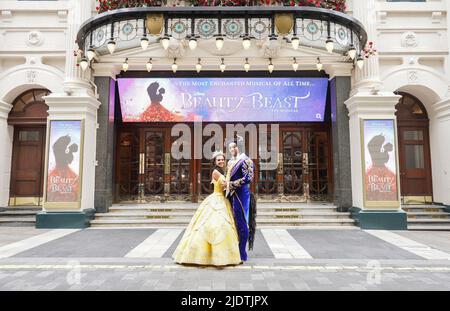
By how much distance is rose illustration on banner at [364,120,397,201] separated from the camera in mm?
9172

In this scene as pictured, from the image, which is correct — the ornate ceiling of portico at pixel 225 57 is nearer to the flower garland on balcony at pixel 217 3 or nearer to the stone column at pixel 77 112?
the stone column at pixel 77 112

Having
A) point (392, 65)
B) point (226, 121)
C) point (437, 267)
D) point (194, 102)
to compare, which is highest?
point (392, 65)

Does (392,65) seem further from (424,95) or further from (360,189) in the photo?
(360,189)

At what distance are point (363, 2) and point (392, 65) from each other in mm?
2275

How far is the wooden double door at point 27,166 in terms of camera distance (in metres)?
10.9

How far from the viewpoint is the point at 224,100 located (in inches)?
440

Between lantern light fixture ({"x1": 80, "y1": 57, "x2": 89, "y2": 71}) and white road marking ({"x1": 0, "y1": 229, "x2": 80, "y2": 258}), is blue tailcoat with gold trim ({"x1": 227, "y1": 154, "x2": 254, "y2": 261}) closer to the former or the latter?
white road marking ({"x1": 0, "y1": 229, "x2": 80, "y2": 258})

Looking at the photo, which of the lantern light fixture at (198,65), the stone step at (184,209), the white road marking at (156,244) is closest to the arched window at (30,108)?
the stone step at (184,209)

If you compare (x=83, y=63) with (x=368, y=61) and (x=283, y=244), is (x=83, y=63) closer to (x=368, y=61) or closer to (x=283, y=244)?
(x=283, y=244)

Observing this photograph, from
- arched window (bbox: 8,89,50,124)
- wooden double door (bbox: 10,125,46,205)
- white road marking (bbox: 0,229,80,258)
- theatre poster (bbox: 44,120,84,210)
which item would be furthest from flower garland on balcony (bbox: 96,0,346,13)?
white road marking (bbox: 0,229,80,258)

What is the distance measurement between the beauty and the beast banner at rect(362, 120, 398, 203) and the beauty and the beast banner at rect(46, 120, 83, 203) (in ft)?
28.4

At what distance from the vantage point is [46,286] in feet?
13.8
